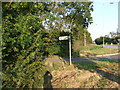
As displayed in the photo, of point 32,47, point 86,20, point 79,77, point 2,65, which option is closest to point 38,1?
point 32,47

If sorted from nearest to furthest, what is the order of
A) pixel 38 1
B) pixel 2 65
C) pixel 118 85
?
pixel 2 65 → pixel 38 1 → pixel 118 85

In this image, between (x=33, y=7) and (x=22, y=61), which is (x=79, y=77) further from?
(x=33, y=7)

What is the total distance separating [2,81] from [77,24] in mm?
11707

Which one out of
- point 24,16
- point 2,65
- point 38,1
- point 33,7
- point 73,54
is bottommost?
point 73,54

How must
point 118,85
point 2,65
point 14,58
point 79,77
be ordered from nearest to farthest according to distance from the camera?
point 2,65, point 14,58, point 118,85, point 79,77

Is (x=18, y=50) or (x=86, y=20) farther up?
(x=86, y=20)

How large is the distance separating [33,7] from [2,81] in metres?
1.78

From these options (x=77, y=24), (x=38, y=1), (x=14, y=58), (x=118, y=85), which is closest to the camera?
(x=14, y=58)

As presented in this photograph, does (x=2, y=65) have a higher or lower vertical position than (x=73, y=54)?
higher

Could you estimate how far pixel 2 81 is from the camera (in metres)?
2.73

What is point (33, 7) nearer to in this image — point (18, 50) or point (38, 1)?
point (38, 1)

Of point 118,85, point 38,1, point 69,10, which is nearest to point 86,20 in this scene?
point 69,10

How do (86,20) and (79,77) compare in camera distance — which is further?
(86,20)

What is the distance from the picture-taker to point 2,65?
271 centimetres
